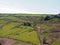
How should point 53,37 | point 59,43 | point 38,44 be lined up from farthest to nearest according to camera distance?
1. point 53,37
2. point 59,43
3. point 38,44

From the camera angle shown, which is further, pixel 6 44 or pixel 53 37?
pixel 53 37

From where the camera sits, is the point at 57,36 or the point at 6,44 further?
the point at 57,36

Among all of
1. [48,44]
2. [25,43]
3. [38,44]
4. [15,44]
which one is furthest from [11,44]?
[48,44]

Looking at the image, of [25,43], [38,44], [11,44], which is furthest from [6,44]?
[38,44]

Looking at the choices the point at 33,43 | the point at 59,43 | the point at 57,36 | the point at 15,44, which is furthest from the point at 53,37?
the point at 15,44

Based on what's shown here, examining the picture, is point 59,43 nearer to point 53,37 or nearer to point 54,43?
point 54,43

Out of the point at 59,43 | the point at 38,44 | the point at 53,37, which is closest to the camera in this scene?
the point at 38,44

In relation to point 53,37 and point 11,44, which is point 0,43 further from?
point 53,37
